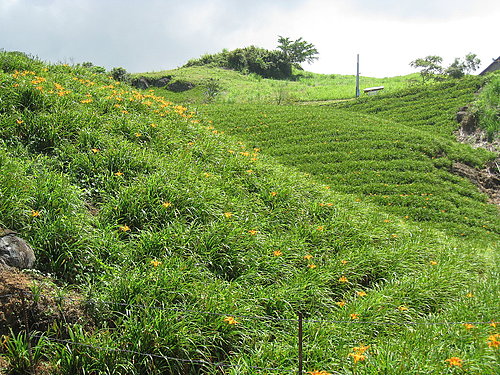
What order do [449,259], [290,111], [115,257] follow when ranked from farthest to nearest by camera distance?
[290,111] → [449,259] → [115,257]

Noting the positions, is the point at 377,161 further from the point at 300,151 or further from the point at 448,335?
the point at 448,335

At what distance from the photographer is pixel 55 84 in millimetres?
7762

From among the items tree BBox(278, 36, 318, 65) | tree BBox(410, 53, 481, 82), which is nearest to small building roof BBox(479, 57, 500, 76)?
tree BBox(410, 53, 481, 82)

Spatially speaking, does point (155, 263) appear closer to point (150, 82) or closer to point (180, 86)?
point (180, 86)

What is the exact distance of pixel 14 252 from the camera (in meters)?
3.68

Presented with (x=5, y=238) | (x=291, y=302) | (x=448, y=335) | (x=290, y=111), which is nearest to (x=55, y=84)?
(x=5, y=238)

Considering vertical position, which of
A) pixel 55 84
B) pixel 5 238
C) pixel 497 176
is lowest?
pixel 497 176

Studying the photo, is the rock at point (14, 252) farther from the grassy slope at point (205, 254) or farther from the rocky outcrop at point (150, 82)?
the rocky outcrop at point (150, 82)

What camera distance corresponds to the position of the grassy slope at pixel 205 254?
3388 millimetres

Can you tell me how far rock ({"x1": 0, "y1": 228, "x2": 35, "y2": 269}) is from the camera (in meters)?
3.63

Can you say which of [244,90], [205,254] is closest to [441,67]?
[244,90]

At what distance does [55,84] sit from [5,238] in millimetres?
5001

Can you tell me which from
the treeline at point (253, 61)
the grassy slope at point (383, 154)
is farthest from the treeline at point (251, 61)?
the grassy slope at point (383, 154)

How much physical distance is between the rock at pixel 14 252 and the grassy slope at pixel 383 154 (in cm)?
924
